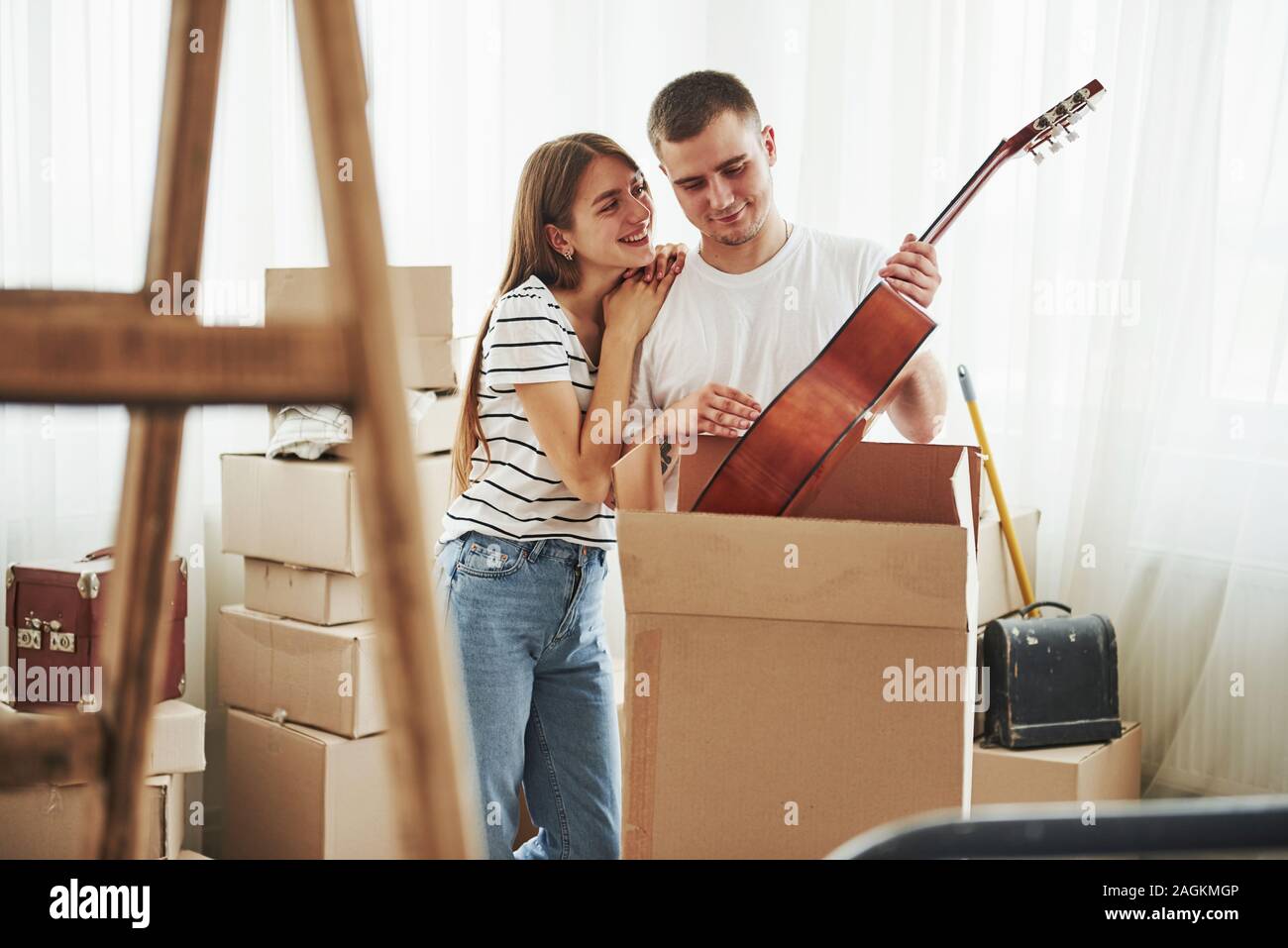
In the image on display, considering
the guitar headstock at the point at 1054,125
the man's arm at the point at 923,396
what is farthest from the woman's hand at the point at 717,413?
the guitar headstock at the point at 1054,125

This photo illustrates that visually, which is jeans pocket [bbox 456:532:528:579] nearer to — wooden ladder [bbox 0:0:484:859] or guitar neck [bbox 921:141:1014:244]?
guitar neck [bbox 921:141:1014:244]

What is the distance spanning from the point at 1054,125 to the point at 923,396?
416 mm

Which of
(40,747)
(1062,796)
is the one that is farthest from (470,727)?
(1062,796)

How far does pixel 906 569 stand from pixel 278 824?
5.83ft

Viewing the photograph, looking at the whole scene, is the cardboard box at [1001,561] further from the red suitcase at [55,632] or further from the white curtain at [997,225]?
the red suitcase at [55,632]

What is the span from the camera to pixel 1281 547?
2.65 metres

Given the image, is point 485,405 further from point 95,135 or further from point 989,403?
point 989,403

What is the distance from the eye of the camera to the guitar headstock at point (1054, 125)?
168 cm

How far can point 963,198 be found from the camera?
5.57 feet

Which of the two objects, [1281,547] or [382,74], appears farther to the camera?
[382,74]

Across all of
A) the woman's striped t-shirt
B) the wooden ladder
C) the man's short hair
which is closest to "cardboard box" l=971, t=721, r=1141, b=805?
the woman's striped t-shirt

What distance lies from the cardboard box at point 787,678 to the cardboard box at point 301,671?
1.23 metres

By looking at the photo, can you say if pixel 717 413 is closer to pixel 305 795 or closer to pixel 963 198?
pixel 963 198

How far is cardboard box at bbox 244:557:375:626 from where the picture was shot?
249cm
